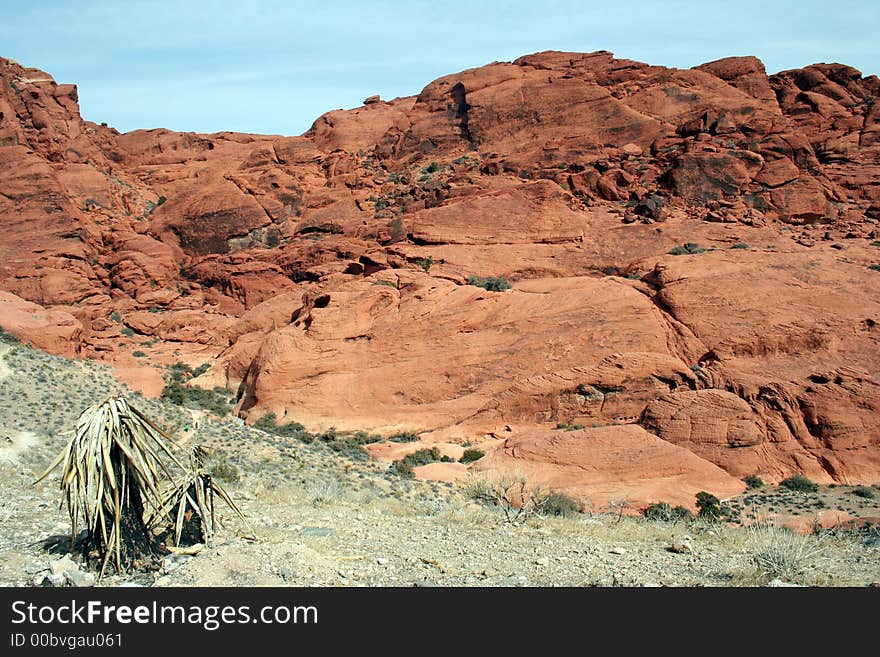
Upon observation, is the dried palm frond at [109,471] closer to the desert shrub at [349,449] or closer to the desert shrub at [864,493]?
the desert shrub at [349,449]

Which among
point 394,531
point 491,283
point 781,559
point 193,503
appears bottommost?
point 394,531

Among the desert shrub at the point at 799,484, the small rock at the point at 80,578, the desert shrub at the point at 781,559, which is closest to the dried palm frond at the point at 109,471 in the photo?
the small rock at the point at 80,578

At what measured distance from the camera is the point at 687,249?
30.4 meters

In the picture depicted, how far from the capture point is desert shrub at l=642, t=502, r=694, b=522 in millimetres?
17062

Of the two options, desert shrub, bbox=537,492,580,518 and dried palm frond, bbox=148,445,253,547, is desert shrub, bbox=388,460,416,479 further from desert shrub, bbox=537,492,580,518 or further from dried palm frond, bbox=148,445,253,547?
dried palm frond, bbox=148,445,253,547

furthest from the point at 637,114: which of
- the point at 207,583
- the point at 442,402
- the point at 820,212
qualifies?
the point at 207,583

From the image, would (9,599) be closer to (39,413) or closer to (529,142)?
(39,413)

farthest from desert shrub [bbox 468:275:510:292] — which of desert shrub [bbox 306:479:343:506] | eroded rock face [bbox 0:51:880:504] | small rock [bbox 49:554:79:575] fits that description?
small rock [bbox 49:554:79:575]

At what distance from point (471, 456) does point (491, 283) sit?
9599 millimetres

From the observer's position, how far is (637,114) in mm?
41656

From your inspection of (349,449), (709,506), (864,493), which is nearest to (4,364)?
(349,449)

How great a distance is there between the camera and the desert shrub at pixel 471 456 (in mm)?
21250

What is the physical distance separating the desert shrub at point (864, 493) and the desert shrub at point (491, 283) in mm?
13624

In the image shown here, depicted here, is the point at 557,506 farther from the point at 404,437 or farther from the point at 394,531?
the point at 404,437
